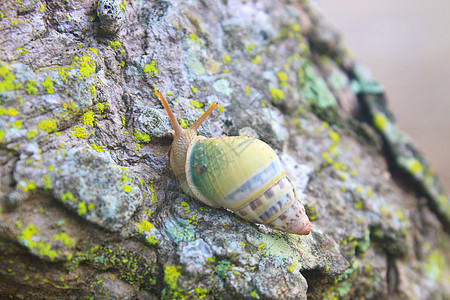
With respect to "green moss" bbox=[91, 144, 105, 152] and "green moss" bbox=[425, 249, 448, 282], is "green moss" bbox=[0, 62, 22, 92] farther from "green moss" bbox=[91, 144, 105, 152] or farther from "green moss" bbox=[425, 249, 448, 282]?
"green moss" bbox=[425, 249, 448, 282]

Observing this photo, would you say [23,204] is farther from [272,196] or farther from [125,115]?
[272,196]

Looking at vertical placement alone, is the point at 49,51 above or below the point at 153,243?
above

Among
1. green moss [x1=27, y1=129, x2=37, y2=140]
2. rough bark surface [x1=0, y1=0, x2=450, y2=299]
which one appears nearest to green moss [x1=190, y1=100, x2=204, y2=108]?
rough bark surface [x1=0, y1=0, x2=450, y2=299]

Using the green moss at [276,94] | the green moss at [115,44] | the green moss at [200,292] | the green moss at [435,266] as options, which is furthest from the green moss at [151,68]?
the green moss at [435,266]

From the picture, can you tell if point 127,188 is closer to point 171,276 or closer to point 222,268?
point 171,276

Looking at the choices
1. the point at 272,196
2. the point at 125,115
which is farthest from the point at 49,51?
the point at 272,196

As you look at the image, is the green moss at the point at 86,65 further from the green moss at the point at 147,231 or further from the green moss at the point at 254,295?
the green moss at the point at 254,295
